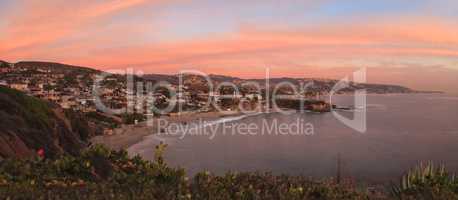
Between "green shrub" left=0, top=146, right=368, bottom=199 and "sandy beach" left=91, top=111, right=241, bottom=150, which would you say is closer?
"green shrub" left=0, top=146, right=368, bottom=199

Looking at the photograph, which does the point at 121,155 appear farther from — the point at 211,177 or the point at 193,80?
the point at 193,80

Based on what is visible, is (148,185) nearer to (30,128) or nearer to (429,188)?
(429,188)

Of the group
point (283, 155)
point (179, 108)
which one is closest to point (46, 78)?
point (179, 108)

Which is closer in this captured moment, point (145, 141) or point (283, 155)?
point (283, 155)

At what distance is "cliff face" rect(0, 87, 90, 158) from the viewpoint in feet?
51.6

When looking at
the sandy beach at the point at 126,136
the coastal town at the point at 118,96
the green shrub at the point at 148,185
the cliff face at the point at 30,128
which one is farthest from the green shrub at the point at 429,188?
the coastal town at the point at 118,96

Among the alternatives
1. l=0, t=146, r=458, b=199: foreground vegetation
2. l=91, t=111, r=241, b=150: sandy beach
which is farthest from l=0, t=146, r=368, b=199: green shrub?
l=91, t=111, r=241, b=150: sandy beach

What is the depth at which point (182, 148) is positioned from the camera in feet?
128

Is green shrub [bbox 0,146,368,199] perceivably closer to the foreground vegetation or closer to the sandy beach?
the foreground vegetation

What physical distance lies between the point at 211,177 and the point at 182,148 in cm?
3349
